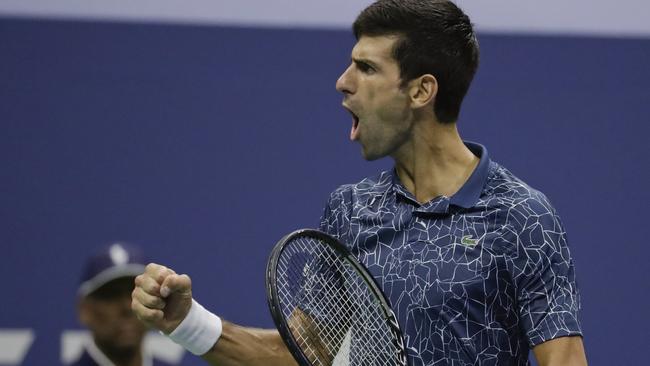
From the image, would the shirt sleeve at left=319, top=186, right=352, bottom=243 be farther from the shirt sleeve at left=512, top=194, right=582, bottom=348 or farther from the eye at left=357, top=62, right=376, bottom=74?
the shirt sleeve at left=512, top=194, right=582, bottom=348

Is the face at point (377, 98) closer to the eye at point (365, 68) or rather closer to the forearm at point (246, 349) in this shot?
the eye at point (365, 68)

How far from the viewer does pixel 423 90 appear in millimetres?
2023

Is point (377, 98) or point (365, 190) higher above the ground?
point (377, 98)

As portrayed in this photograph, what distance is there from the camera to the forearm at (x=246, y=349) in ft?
6.34

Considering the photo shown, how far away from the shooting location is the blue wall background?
134 inches

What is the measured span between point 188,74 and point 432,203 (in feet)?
5.38

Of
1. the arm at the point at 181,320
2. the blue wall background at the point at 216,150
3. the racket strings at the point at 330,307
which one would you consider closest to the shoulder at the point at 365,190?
the racket strings at the point at 330,307

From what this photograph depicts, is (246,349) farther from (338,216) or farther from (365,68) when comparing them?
(365,68)

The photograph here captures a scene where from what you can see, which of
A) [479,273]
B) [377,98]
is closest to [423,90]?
[377,98]

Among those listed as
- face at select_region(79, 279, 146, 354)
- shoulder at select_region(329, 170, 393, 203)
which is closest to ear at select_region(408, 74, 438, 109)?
shoulder at select_region(329, 170, 393, 203)

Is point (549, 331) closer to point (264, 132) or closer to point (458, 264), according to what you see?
point (458, 264)

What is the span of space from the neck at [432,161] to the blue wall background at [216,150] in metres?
1.35

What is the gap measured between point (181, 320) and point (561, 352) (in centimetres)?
60

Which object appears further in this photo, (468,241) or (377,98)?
(377,98)
